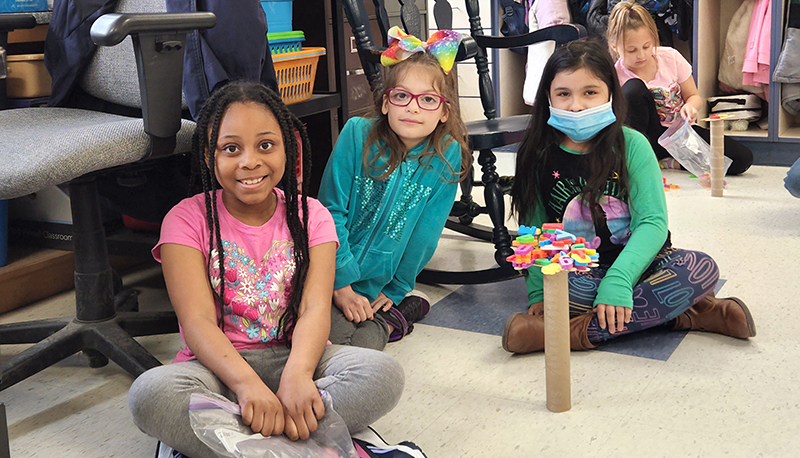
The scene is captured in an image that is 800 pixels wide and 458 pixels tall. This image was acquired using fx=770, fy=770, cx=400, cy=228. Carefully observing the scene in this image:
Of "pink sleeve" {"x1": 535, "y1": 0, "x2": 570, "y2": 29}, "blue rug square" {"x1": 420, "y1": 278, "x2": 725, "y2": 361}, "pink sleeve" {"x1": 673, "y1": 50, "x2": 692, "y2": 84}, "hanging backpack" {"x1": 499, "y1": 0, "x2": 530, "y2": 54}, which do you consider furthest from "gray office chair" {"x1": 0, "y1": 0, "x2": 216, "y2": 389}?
"hanging backpack" {"x1": 499, "y1": 0, "x2": 530, "y2": 54}

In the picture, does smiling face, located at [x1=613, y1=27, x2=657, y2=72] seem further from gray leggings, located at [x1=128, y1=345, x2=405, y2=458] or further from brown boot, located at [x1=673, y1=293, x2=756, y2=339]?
gray leggings, located at [x1=128, y1=345, x2=405, y2=458]

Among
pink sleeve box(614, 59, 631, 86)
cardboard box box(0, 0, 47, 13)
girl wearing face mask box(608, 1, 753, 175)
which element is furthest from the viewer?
pink sleeve box(614, 59, 631, 86)

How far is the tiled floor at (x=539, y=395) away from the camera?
4.09ft

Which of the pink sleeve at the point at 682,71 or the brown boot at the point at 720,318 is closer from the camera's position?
the brown boot at the point at 720,318

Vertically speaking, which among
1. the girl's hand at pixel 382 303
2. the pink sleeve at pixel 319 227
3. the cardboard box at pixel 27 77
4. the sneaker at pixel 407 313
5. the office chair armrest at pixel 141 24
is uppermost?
the office chair armrest at pixel 141 24

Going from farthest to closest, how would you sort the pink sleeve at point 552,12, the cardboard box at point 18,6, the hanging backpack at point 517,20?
the hanging backpack at point 517,20
the pink sleeve at point 552,12
the cardboard box at point 18,6

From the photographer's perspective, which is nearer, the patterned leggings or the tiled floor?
the tiled floor

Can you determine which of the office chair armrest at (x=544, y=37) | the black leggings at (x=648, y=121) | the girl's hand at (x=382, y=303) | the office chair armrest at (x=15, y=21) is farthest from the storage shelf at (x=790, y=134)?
the office chair armrest at (x=15, y=21)

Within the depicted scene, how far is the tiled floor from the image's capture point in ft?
4.09

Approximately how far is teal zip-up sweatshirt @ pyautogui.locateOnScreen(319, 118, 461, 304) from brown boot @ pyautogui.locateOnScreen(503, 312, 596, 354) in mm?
306

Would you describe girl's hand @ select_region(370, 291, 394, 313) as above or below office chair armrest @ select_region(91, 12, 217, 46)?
below

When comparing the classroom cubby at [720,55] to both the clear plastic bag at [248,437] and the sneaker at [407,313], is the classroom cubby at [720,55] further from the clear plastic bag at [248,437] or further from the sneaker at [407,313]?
the clear plastic bag at [248,437]

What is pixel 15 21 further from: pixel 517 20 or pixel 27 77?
pixel 517 20

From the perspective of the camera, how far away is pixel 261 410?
1.12 meters
